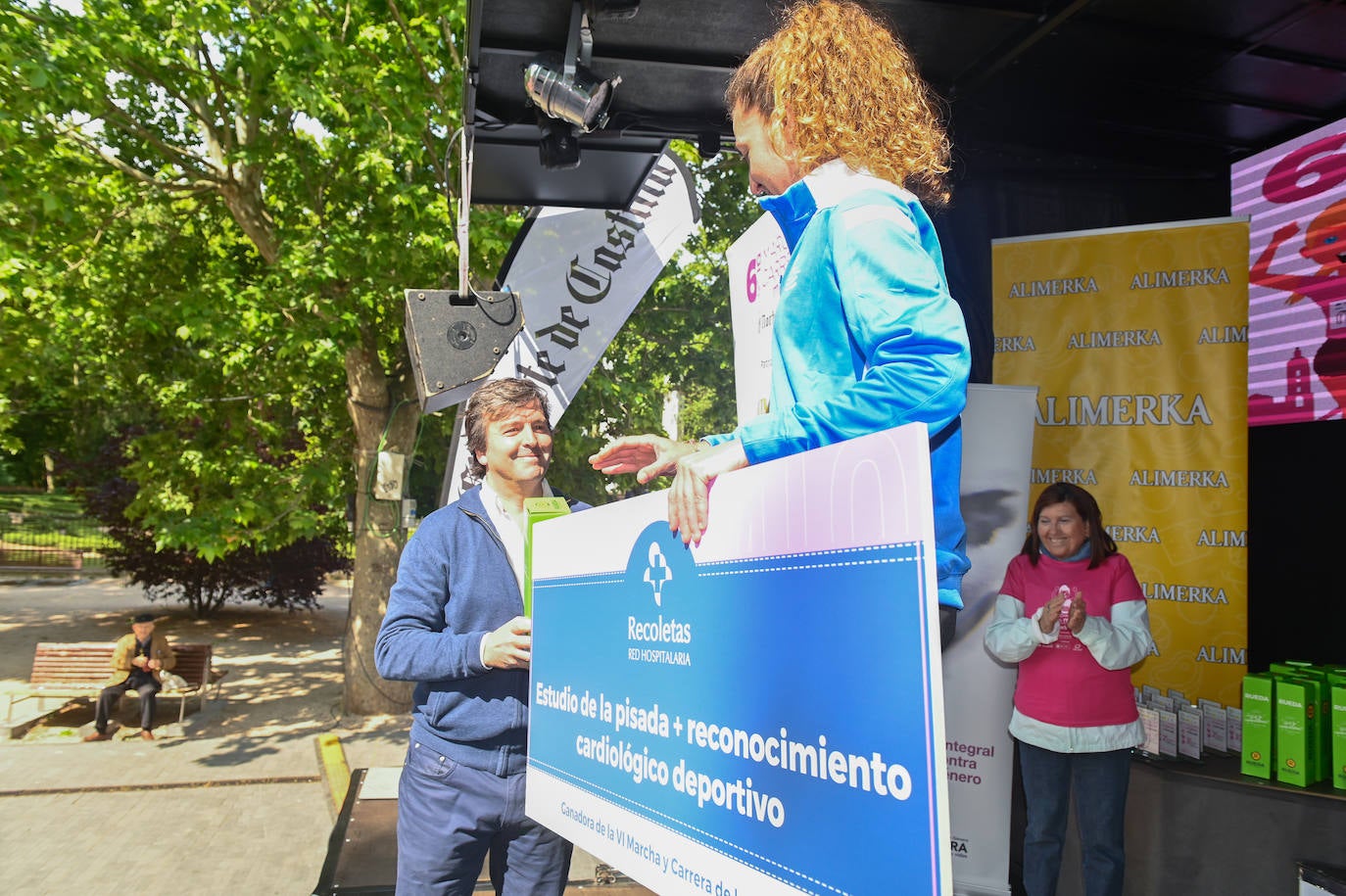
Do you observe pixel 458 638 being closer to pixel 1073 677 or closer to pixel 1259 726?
pixel 1073 677

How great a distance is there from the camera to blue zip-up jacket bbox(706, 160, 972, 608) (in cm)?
131

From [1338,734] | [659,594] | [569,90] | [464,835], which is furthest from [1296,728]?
[569,90]

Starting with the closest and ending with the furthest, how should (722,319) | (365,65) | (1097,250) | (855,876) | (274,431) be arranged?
(855,876)
(1097,250)
(365,65)
(722,319)
(274,431)

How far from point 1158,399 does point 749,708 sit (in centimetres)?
416

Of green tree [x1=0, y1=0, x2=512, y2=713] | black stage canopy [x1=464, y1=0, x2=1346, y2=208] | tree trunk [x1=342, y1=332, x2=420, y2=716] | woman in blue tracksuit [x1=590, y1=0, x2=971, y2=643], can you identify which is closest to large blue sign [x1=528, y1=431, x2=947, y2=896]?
woman in blue tracksuit [x1=590, y1=0, x2=971, y2=643]

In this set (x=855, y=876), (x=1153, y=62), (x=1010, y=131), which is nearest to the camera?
(x=855, y=876)

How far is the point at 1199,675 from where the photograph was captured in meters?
4.66

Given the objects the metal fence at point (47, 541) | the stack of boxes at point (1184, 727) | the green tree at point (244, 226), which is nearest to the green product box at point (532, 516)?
the stack of boxes at point (1184, 727)

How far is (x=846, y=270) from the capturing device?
1381 mm

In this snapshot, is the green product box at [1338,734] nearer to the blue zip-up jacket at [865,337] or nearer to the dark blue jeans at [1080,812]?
the dark blue jeans at [1080,812]

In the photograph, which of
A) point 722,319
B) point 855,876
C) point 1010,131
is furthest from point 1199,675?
point 722,319

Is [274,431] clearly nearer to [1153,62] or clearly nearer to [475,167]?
[475,167]

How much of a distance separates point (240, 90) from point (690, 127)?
6978 millimetres

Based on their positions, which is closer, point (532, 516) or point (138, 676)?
point (532, 516)
